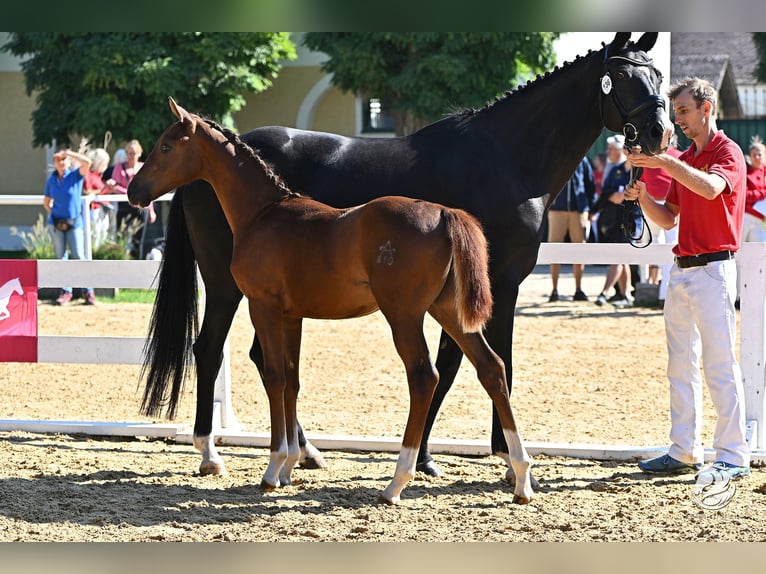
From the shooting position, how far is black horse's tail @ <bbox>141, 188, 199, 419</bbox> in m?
5.36

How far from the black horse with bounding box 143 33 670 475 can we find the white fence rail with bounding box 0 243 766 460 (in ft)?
2.04

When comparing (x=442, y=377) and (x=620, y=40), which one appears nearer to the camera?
(x=620, y=40)

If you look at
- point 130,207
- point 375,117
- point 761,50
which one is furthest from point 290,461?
point 761,50

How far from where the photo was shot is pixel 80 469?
5184 millimetres

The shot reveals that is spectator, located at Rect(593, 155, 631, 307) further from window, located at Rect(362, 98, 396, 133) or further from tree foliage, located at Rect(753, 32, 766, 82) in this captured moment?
tree foliage, located at Rect(753, 32, 766, 82)

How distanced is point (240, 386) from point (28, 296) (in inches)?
74.4

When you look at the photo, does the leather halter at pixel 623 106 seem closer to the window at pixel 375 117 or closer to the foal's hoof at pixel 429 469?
the foal's hoof at pixel 429 469

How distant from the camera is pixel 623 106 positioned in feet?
15.7

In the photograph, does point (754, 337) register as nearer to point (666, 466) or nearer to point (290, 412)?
point (666, 466)

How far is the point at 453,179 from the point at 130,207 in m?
9.17

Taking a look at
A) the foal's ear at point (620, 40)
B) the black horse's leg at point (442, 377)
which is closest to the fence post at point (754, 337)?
the foal's ear at point (620, 40)

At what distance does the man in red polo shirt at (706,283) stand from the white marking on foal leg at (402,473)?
1515 mm

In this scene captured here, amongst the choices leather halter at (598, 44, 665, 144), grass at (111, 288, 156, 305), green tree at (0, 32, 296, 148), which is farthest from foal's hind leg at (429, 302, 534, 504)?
green tree at (0, 32, 296, 148)

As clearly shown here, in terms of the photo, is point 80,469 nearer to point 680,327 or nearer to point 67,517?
point 67,517
